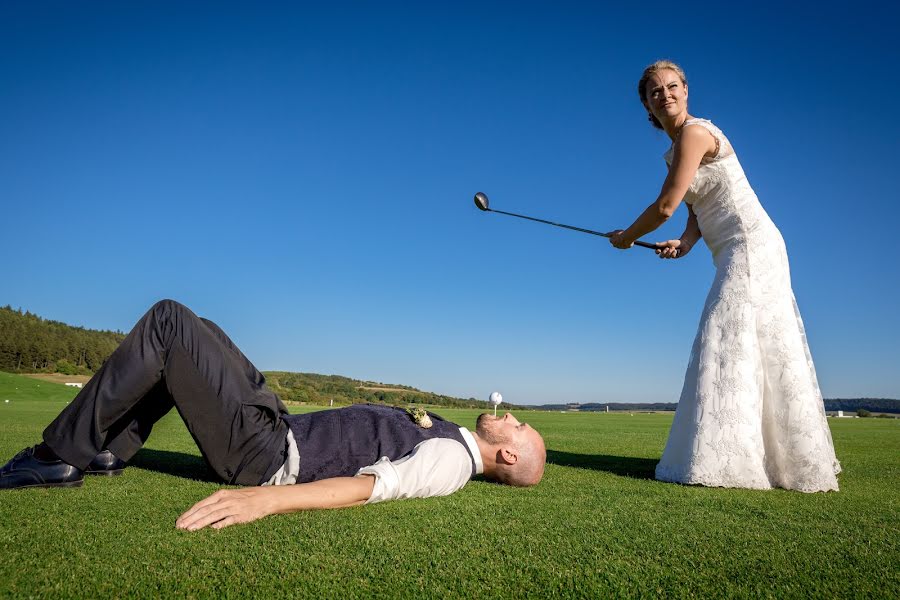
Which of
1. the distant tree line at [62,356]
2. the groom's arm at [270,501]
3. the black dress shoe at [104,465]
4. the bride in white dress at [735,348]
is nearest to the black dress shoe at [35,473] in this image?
the black dress shoe at [104,465]

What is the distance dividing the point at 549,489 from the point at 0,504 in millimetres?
2965

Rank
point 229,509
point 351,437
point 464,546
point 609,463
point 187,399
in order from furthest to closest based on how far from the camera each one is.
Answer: point 609,463, point 351,437, point 187,399, point 229,509, point 464,546

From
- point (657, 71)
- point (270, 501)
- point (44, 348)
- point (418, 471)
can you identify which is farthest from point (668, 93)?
point (44, 348)

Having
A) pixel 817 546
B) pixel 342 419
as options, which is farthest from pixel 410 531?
pixel 817 546

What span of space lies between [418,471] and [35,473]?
2061mm

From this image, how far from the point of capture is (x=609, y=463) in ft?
18.7

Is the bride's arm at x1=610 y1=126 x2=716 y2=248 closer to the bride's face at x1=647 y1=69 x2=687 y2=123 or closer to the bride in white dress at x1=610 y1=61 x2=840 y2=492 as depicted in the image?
the bride in white dress at x1=610 y1=61 x2=840 y2=492

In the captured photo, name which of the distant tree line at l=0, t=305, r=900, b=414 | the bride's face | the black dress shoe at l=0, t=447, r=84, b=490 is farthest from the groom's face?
the distant tree line at l=0, t=305, r=900, b=414

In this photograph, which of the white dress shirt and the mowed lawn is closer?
the mowed lawn

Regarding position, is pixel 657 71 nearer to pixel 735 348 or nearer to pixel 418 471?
pixel 735 348

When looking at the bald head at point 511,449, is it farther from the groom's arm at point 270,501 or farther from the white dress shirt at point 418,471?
the groom's arm at point 270,501

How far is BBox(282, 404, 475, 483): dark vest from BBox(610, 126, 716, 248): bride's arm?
7.90 ft

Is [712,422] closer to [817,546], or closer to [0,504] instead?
[817,546]

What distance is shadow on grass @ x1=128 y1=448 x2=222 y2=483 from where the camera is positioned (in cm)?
405
